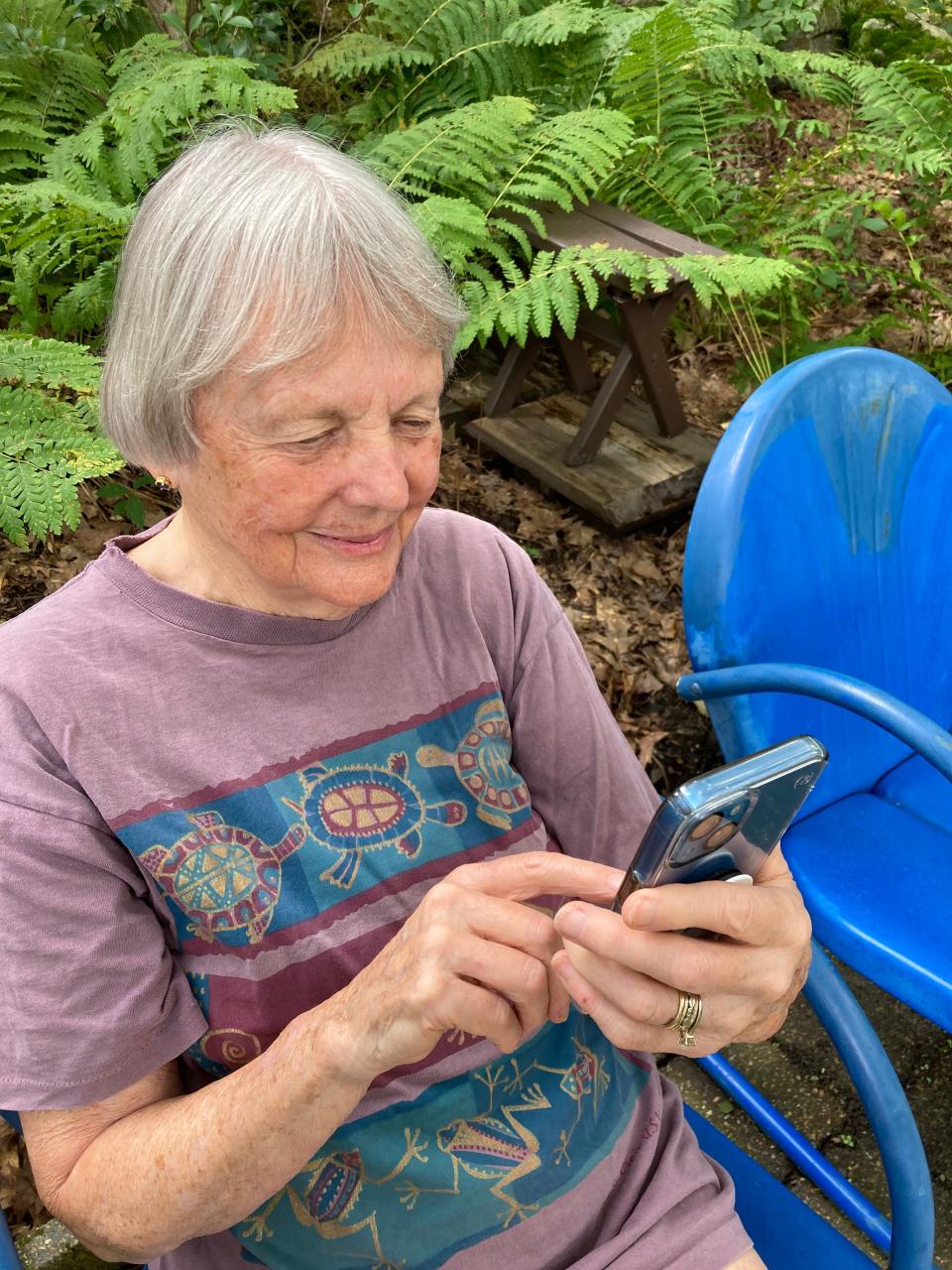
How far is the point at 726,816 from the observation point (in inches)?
37.9

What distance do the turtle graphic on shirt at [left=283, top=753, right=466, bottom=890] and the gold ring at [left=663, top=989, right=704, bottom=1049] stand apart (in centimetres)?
45

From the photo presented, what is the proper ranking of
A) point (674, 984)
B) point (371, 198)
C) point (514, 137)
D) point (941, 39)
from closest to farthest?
point (674, 984) < point (371, 198) < point (514, 137) < point (941, 39)

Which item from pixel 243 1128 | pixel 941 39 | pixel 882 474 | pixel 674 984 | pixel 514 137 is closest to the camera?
pixel 674 984

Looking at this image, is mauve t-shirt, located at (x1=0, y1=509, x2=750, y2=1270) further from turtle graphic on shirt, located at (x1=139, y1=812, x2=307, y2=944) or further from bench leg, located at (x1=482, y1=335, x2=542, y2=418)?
bench leg, located at (x1=482, y1=335, x2=542, y2=418)

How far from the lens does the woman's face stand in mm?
1271

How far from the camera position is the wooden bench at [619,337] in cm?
383

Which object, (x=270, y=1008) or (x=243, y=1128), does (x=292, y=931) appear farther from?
(x=243, y=1128)

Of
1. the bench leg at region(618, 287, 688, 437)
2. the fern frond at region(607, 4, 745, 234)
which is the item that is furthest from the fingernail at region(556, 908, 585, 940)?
the fern frond at region(607, 4, 745, 234)

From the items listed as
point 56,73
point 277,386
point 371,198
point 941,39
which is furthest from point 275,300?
point 941,39

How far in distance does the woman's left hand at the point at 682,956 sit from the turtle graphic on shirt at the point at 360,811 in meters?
0.37

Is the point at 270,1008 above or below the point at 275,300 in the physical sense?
below

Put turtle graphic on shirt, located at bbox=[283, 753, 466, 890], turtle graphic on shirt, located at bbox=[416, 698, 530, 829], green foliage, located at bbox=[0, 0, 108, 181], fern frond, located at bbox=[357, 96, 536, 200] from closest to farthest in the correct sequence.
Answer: turtle graphic on shirt, located at bbox=[283, 753, 466, 890] → turtle graphic on shirt, located at bbox=[416, 698, 530, 829] → fern frond, located at bbox=[357, 96, 536, 200] → green foliage, located at bbox=[0, 0, 108, 181]

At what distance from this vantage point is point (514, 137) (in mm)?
3670

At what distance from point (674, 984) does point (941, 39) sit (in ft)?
20.1
